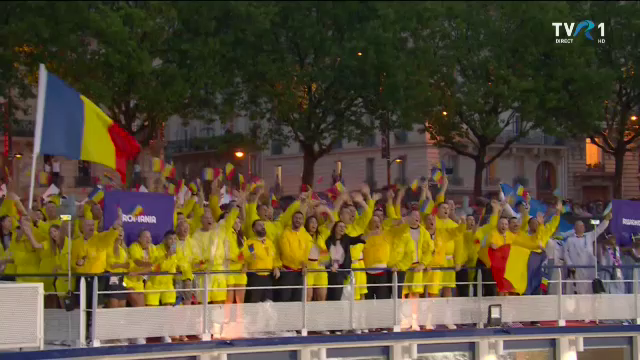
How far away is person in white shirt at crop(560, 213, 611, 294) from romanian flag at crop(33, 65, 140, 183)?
787 centimetres

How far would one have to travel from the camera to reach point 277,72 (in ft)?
138

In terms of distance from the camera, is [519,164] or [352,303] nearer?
[352,303]

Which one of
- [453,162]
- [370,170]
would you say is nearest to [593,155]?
[453,162]

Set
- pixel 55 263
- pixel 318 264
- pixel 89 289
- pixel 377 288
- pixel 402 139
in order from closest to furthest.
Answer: pixel 89 289
pixel 55 263
pixel 318 264
pixel 377 288
pixel 402 139

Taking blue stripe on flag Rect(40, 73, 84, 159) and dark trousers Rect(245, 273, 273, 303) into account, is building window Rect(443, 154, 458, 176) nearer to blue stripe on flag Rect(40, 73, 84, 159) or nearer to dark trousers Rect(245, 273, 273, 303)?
dark trousers Rect(245, 273, 273, 303)

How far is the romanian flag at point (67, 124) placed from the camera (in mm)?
17125

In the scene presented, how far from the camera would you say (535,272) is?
20016 mm

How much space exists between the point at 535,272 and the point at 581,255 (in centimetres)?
154

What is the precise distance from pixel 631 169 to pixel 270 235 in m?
54.7

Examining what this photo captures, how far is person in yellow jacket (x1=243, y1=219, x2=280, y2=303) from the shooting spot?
17859mm

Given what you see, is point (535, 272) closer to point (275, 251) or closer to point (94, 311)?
point (275, 251)

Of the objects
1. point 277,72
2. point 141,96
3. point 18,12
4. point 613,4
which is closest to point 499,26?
point 613,4

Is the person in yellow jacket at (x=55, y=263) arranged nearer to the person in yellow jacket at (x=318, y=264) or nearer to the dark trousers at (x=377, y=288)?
the person in yellow jacket at (x=318, y=264)

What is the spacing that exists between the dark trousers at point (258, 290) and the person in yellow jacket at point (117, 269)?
6.43 feet
